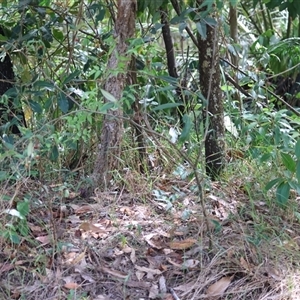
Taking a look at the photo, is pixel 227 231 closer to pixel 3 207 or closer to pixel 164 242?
pixel 164 242

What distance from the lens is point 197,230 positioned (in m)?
2.53

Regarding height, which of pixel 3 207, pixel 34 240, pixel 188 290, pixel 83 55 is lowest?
pixel 188 290

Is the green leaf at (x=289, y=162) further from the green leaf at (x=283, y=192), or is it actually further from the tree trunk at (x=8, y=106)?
the tree trunk at (x=8, y=106)

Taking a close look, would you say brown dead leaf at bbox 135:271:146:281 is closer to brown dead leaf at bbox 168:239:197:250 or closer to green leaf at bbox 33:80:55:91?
brown dead leaf at bbox 168:239:197:250

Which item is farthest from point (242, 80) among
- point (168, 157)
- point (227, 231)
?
point (227, 231)

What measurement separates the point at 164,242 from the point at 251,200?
52 centimetres

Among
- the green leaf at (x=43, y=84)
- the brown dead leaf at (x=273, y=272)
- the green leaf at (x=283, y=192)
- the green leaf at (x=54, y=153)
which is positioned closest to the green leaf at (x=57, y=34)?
the green leaf at (x=43, y=84)

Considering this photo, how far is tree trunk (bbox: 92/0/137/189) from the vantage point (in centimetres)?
274

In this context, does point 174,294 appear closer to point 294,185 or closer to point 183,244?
point 183,244

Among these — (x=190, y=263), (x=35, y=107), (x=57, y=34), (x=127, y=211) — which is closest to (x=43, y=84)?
(x=35, y=107)

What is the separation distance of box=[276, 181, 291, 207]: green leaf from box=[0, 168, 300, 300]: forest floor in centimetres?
16

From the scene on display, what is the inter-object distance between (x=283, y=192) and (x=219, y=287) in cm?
54

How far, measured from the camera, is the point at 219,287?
7.21 feet

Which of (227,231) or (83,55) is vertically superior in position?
(83,55)
